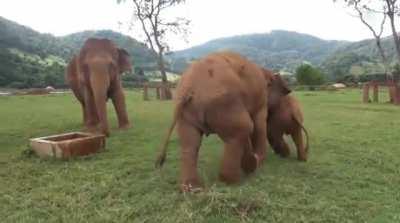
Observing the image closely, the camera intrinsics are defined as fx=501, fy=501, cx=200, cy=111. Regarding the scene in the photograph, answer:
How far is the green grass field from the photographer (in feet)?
16.0

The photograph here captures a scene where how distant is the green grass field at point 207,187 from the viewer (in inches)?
192

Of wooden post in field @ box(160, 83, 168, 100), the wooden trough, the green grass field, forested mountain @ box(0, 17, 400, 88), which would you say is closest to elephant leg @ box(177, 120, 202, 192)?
the green grass field

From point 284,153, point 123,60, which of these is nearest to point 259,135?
point 284,153

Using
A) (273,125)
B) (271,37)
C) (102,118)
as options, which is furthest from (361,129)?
(271,37)

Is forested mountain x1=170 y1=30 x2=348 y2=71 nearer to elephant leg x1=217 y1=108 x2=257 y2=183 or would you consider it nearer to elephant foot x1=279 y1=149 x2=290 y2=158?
elephant foot x1=279 y1=149 x2=290 y2=158

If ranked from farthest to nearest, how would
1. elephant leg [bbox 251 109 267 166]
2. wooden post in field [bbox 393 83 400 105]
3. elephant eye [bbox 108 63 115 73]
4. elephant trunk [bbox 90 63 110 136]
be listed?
wooden post in field [bbox 393 83 400 105], elephant eye [bbox 108 63 115 73], elephant trunk [bbox 90 63 110 136], elephant leg [bbox 251 109 267 166]

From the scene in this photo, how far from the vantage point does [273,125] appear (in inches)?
303

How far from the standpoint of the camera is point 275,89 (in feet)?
24.7

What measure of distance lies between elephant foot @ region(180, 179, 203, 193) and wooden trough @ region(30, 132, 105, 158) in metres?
2.77

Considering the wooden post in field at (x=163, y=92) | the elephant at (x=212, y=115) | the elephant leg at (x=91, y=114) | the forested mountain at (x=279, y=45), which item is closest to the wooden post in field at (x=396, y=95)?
the wooden post in field at (x=163, y=92)

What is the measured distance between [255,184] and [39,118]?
34.4 feet

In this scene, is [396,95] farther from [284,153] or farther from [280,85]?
[280,85]

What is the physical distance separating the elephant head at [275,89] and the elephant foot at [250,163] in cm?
144

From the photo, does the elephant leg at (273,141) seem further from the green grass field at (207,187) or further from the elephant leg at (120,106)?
the elephant leg at (120,106)
